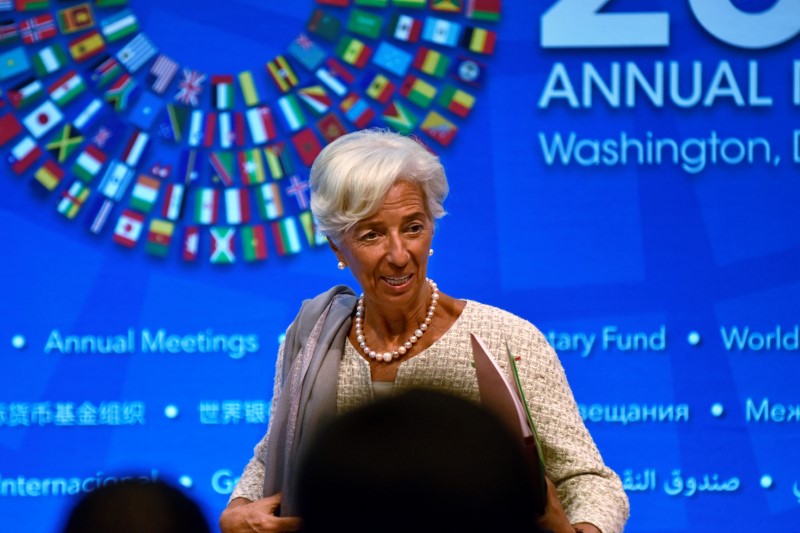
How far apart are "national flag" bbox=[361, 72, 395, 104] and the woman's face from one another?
149 centimetres

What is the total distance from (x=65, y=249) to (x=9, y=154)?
A: 0.33 meters

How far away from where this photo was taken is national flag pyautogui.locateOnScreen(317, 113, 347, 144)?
3.49 meters

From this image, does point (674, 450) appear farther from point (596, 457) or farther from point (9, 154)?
point (9, 154)

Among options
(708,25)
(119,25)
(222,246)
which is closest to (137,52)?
(119,25)

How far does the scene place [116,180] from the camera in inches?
139

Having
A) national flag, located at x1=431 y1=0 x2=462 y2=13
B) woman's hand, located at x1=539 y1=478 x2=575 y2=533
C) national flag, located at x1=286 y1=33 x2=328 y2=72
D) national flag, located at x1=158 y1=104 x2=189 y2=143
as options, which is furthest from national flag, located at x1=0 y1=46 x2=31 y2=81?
woman's hand, located at x1=539 y1=478 x2=575 y2=533

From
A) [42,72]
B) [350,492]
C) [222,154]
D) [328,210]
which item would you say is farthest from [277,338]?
[350,492]

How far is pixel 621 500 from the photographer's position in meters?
1.91

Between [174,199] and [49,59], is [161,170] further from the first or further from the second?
[49,59]

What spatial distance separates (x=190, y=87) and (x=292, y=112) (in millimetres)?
316

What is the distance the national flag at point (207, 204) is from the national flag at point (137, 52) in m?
0.42

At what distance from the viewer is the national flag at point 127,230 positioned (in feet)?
11.6

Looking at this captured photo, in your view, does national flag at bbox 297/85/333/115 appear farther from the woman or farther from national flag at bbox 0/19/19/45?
the woman

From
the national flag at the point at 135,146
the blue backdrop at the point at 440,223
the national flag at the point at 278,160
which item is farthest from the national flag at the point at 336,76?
the national flag at the point at 135,146
